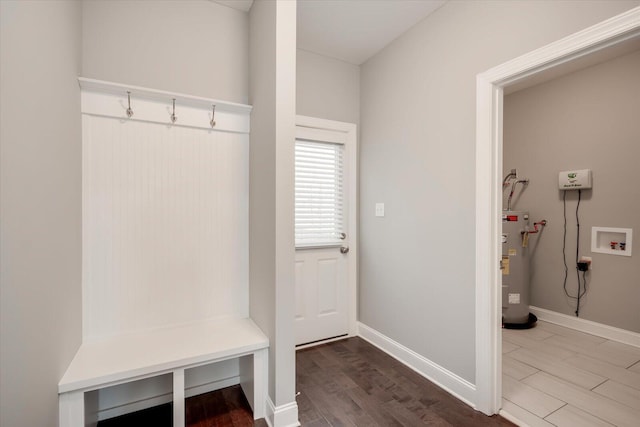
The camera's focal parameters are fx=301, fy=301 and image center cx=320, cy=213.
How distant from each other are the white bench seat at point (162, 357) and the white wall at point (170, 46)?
1563 millimetres

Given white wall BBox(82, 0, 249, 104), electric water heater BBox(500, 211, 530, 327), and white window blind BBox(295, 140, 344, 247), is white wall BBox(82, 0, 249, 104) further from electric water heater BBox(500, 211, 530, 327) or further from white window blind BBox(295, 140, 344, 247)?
electric water heater BBox(500, 211, 530, 327)

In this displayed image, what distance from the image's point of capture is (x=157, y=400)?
1906 millimetres

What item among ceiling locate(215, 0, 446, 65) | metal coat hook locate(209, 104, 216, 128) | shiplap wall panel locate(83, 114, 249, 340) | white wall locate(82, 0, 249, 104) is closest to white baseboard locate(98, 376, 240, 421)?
shiplap wall panel locate(83, 114, 249, 340)

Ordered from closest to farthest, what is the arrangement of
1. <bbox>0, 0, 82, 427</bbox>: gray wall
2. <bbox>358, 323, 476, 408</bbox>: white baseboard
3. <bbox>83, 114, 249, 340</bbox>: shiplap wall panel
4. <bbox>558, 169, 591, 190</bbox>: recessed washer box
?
<bbox>0, 0, 82, 427</bbox>: gray wall, <bbox>83, 114, 249, 340</bbox>: shiplap wall panel, <bbox>358, 323, 476, 408</bbox>: white baseboard, <bbox>558, 169, 591, 190</bbox>: recessed washer box

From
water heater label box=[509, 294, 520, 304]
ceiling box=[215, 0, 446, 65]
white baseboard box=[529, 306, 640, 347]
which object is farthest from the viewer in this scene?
water heater label box=[509, 294, 520, 304]

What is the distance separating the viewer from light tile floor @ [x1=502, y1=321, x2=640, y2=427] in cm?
179

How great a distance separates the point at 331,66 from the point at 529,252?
298cm

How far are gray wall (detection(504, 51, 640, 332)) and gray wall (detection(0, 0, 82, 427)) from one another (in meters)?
4.25

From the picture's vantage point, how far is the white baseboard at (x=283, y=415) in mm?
1664

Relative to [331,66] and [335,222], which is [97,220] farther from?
[331,66]

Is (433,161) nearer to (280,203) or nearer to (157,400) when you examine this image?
(280,203)

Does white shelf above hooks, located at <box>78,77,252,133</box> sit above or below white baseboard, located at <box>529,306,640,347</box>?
above

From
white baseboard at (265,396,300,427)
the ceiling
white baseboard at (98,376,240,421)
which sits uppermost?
the ceiling

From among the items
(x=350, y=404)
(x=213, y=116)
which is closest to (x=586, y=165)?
(x=350, y=404)
